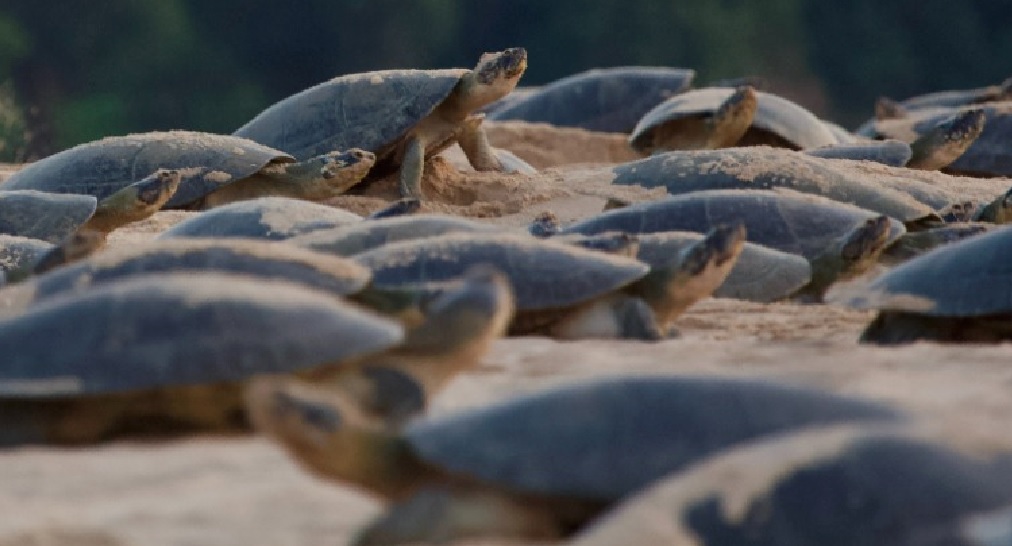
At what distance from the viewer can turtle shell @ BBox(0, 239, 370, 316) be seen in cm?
311

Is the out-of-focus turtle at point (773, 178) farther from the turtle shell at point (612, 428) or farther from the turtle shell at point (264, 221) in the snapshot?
the turtle shell at point (612, 428)

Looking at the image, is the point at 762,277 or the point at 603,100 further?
the point at 603,100

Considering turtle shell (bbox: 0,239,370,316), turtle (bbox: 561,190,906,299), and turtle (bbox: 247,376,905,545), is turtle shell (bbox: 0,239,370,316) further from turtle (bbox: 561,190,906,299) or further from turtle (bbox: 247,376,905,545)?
turtle (bbox: 561,190,906,299)

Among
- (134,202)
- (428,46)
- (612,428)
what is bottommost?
(428,46)

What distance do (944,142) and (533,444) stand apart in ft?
22.5

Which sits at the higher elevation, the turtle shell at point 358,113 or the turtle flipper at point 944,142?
the turtle shell at point 358,113

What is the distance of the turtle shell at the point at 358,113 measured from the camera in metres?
7.45

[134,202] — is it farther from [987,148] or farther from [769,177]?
[987,148]

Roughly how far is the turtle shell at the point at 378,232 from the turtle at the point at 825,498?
7.38 feet

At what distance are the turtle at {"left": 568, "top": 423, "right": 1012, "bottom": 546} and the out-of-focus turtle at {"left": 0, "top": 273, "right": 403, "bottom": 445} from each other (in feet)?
2.91

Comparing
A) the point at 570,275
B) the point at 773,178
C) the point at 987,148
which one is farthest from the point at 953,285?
the point at 987,148

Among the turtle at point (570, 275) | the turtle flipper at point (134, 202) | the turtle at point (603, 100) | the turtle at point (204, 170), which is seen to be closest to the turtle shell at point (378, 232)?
the turtle at point (570, 275)

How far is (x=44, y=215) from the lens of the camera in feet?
19.1

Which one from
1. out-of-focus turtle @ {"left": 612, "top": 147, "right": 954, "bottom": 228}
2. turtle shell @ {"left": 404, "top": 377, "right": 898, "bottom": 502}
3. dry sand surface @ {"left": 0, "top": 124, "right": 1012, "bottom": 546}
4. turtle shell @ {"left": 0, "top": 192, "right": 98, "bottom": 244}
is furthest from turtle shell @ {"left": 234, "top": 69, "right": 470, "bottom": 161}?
turtle shell @ {"left": 404, "top": 377, "right": 898, "bottom": 502}
